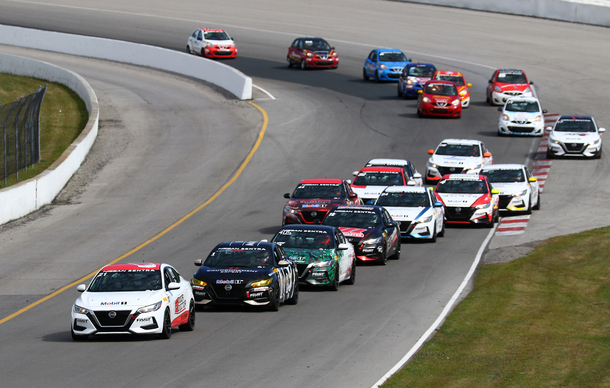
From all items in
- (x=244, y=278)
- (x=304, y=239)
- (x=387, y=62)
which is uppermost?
(x=387, y=62)

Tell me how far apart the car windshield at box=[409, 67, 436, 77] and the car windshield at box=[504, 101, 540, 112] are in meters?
6.50

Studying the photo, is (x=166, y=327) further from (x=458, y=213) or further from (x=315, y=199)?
(x=458, y=213)

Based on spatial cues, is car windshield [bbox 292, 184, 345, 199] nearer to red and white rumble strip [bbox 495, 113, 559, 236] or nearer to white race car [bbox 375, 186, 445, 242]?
white race car [bbox 375, 186, 445, 242]

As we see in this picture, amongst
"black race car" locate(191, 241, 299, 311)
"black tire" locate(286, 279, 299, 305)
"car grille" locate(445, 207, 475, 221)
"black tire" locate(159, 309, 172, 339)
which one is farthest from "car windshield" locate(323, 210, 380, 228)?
"black tire" locate(159, 309, 172, 339)

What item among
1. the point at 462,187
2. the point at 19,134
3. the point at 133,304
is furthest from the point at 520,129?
the point at 133,304

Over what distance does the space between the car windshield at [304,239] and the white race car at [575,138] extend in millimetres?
21277

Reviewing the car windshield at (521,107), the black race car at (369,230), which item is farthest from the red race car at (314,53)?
the black race car at (369,230)

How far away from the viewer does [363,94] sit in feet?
164

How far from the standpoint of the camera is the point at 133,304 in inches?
571

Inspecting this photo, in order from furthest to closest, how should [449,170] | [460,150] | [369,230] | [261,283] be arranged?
[460,150], [449,170], [369,230], [261,283]

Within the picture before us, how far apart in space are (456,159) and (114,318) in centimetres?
2256

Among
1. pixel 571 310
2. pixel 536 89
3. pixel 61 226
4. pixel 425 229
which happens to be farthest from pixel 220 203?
pixel 536 89

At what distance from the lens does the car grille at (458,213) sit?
29.0 metres

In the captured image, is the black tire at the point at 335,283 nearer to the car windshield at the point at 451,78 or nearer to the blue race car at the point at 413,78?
the car windshield at the point at 451,78
